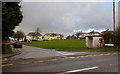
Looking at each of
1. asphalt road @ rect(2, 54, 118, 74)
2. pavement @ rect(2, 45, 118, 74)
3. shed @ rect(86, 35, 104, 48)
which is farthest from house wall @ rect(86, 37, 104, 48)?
asphalt road @ rect(2, 54, 118, 74)

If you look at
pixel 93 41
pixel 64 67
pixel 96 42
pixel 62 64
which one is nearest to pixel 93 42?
pixel 93 41

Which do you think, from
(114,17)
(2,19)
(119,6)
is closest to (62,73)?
(2,19)

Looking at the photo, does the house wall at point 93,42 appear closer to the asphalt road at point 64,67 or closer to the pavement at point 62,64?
the pavement at point 62,64

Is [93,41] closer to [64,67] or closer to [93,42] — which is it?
[93,42]

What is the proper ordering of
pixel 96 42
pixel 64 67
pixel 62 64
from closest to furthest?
pixel 64 67, pixel 62 64, pixel 96 42

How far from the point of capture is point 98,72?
19.7ft

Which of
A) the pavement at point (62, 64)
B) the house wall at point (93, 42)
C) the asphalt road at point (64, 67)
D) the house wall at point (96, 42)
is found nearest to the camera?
the asphalt road at point (64, 67)

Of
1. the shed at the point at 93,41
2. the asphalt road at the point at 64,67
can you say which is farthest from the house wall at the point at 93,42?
the asphalt road at the point at 64,67

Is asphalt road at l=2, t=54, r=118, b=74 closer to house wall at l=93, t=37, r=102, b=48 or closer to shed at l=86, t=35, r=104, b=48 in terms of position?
shed at l=86, t=35, r=104, b=48

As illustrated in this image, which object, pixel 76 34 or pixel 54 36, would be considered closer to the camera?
pixel 76 34

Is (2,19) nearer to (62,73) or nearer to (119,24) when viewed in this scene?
(62,73)

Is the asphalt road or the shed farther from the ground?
the shed

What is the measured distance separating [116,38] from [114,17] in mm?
4284

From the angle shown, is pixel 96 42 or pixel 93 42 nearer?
pixel 93 42
